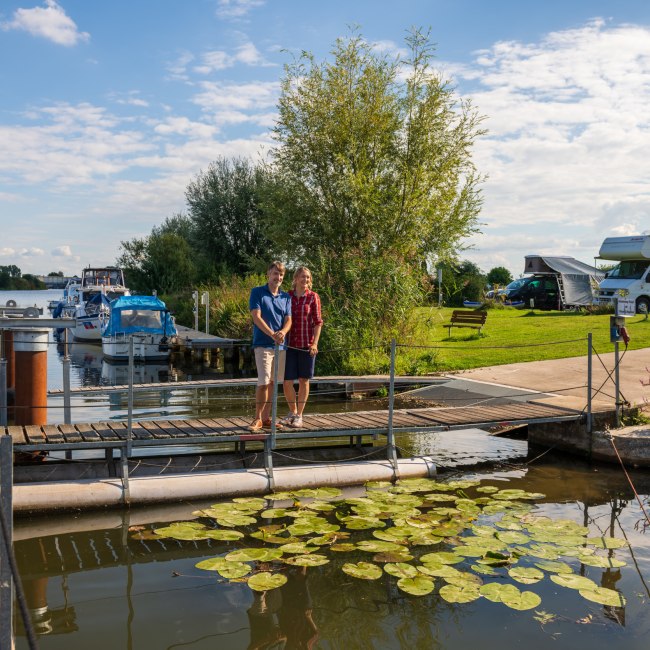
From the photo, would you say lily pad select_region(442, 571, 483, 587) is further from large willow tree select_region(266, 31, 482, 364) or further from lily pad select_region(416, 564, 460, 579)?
large willow tree select_region(266, 31, 482, 364)

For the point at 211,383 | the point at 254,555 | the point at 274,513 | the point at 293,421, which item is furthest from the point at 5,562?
the point at 211,383

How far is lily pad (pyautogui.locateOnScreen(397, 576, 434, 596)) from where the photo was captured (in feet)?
18.1

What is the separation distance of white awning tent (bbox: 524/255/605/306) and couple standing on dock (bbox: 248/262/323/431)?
2888cm

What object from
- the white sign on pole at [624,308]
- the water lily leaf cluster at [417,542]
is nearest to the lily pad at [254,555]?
the water lily leaf cluster at [417,542]

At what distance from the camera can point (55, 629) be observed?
17.0ft

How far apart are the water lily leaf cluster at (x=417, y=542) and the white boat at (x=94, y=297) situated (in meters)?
25.6

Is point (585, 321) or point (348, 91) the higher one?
point (348, 91)

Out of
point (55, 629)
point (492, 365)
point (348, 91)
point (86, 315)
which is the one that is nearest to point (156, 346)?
point (86, 315)

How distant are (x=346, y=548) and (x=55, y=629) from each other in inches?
100

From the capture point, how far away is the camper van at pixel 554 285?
3546 centimetres

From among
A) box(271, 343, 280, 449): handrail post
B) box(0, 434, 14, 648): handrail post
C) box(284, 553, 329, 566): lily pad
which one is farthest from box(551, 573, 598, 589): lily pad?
box(0, 434, 14, 648): handrail post

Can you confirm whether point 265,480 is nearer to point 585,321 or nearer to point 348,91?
point 348,91

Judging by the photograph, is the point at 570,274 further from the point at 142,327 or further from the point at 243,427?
the point at 243,427

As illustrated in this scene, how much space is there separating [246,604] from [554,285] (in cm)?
3334
